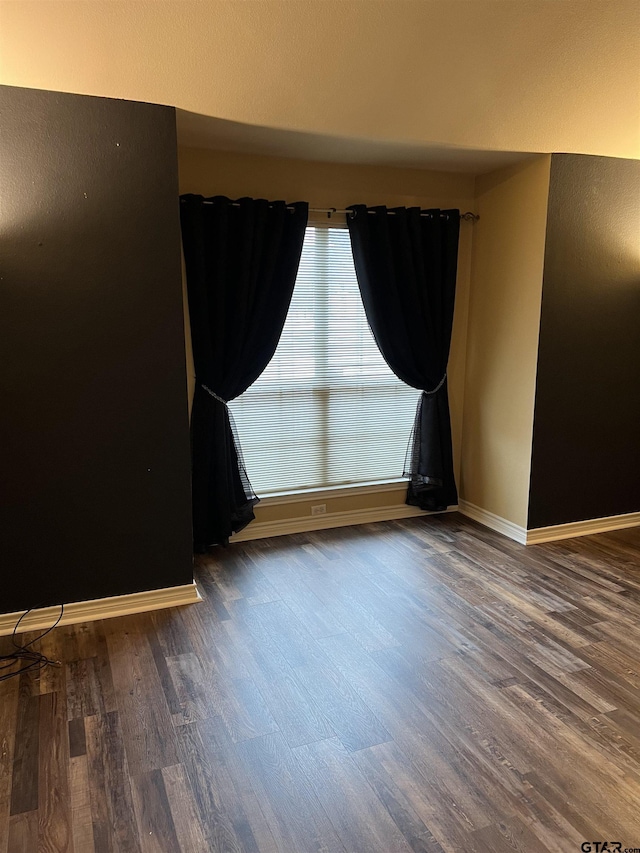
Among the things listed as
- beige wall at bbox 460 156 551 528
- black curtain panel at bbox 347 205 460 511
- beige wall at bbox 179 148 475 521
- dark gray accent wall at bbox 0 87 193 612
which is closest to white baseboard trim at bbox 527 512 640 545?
beige wall at bbox 460 156 551 528

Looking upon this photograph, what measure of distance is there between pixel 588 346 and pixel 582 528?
123 centimetres

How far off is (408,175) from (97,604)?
10.7ft

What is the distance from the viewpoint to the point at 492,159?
3.63 meters

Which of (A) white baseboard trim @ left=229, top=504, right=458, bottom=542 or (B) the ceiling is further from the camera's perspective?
(A) white baseboard trim @ left=229, top=504, right=458, bottom=542

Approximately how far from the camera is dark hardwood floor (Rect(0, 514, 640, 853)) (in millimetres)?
1722

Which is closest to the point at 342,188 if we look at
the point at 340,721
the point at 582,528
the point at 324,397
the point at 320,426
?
the point at 324,397

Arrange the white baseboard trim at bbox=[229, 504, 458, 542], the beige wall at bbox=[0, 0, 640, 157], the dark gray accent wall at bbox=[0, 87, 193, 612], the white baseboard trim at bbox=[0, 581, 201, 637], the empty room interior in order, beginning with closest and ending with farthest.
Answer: the empty room interior
the beige wall at bbox=[0, 0, 640, 157]
the dark gray accent wall at bbox=[0, 87, 193, 612]
the white baseboard trim at bbox=[0, 581, 201, 637]
the white baseboard trim at bbox=[229, 504, 458, 542]

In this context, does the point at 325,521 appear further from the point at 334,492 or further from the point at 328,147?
the point at 328,147

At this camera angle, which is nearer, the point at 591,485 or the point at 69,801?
the point at 69,801

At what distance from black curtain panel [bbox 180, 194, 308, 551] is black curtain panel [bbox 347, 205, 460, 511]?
54 cm

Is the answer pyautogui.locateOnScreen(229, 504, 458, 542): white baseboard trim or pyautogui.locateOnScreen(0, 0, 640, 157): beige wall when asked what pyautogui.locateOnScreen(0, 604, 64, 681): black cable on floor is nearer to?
pyautogui.locateOnScreen(229, 504, 458, 542): white baseboard trim

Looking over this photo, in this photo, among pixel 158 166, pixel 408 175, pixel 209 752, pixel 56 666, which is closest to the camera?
pixel 209 752

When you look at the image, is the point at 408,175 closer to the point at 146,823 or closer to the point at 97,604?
the point at 97,604

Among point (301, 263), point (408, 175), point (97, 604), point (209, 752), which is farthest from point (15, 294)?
point (408, 175)
